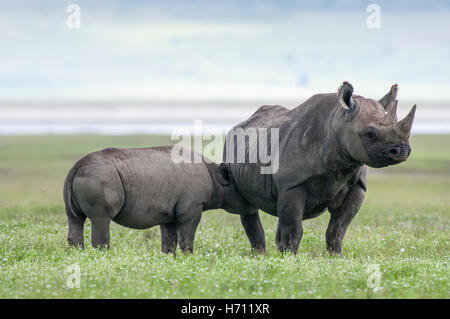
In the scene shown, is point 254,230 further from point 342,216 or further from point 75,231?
point 75,231

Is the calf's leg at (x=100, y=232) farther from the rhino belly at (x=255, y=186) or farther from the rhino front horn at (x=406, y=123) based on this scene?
the rhino front horn at (x=406, y=123)

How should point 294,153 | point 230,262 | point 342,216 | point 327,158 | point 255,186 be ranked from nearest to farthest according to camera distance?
1. point 230,262
2. point 327,158
3. point 294,153
4. point 342,216
5. point 255,186

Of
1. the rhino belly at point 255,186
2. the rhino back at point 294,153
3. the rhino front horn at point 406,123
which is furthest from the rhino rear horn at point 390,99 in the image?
the rhino belly at point 255,186

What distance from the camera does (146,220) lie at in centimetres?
1395

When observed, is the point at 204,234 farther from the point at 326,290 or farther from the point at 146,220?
the point at 326,290

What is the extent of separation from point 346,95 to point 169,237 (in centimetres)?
438

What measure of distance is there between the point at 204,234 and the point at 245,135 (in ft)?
10.3

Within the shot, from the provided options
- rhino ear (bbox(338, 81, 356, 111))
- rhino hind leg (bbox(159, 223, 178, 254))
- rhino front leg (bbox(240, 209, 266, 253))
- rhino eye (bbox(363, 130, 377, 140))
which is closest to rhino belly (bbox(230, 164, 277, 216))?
rhino front leg (bbox(240, 209, 266, 253))

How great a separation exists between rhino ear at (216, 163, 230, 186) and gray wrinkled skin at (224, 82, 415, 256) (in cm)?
23

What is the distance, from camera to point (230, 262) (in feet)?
39.6

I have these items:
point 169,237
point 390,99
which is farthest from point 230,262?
point 390,99

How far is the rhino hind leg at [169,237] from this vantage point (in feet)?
47.7
